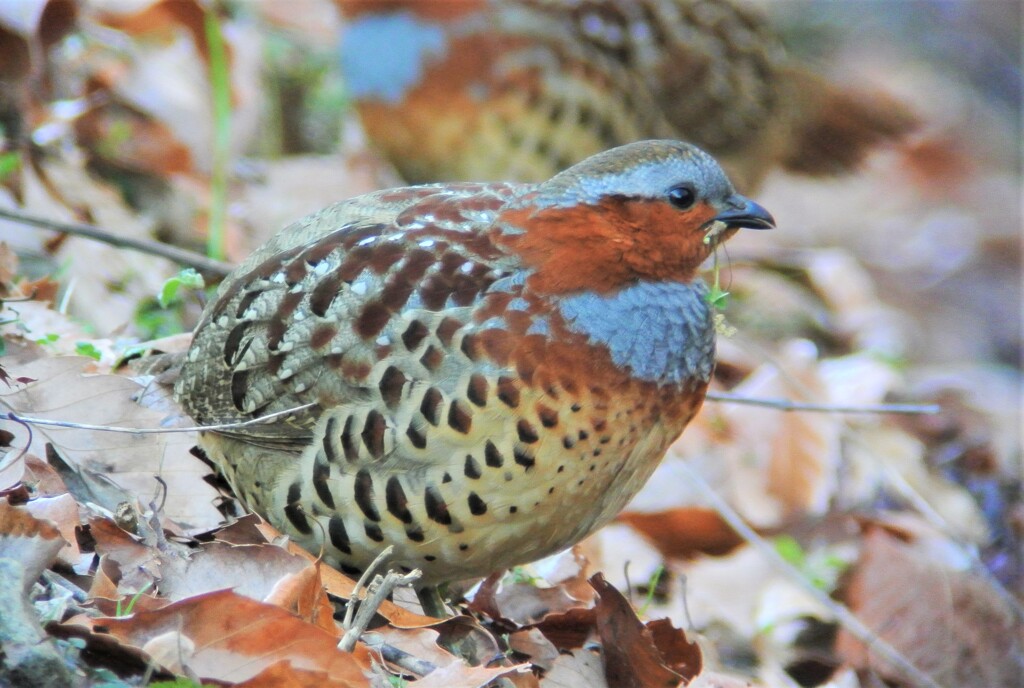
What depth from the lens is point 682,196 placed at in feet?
11.2

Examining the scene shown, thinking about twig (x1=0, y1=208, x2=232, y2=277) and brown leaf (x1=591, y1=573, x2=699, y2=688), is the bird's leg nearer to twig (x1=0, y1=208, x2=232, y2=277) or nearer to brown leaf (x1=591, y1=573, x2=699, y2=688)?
brown leaf (x1=591, y1=573, x2=699, y2=688)

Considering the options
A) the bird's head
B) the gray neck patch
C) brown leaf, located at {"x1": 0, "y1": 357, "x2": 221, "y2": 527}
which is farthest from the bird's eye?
brown leaf, located at {"x1": 0, "y1": 357, "x2": 221, "y2": 527}

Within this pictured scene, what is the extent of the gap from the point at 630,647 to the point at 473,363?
2.50ft

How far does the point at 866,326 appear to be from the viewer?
7.57 meters

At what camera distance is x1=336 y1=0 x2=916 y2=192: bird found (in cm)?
645

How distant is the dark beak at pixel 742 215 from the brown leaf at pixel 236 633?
153 centimetres

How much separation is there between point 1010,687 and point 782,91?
360cm

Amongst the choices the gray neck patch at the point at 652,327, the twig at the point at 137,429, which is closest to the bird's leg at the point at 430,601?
the twig at the point at 137,429

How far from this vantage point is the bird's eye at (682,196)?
3389 mm

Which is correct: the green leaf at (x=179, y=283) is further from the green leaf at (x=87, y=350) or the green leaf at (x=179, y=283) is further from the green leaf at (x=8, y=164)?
the green leaf at (x=8, y=164)

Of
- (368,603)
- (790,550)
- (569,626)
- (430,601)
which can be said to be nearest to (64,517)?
(368,603)

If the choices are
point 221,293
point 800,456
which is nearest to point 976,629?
point 800,456

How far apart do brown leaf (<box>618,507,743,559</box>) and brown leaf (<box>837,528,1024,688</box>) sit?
1.67 ft

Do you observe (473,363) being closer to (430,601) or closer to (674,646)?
(430,601)
